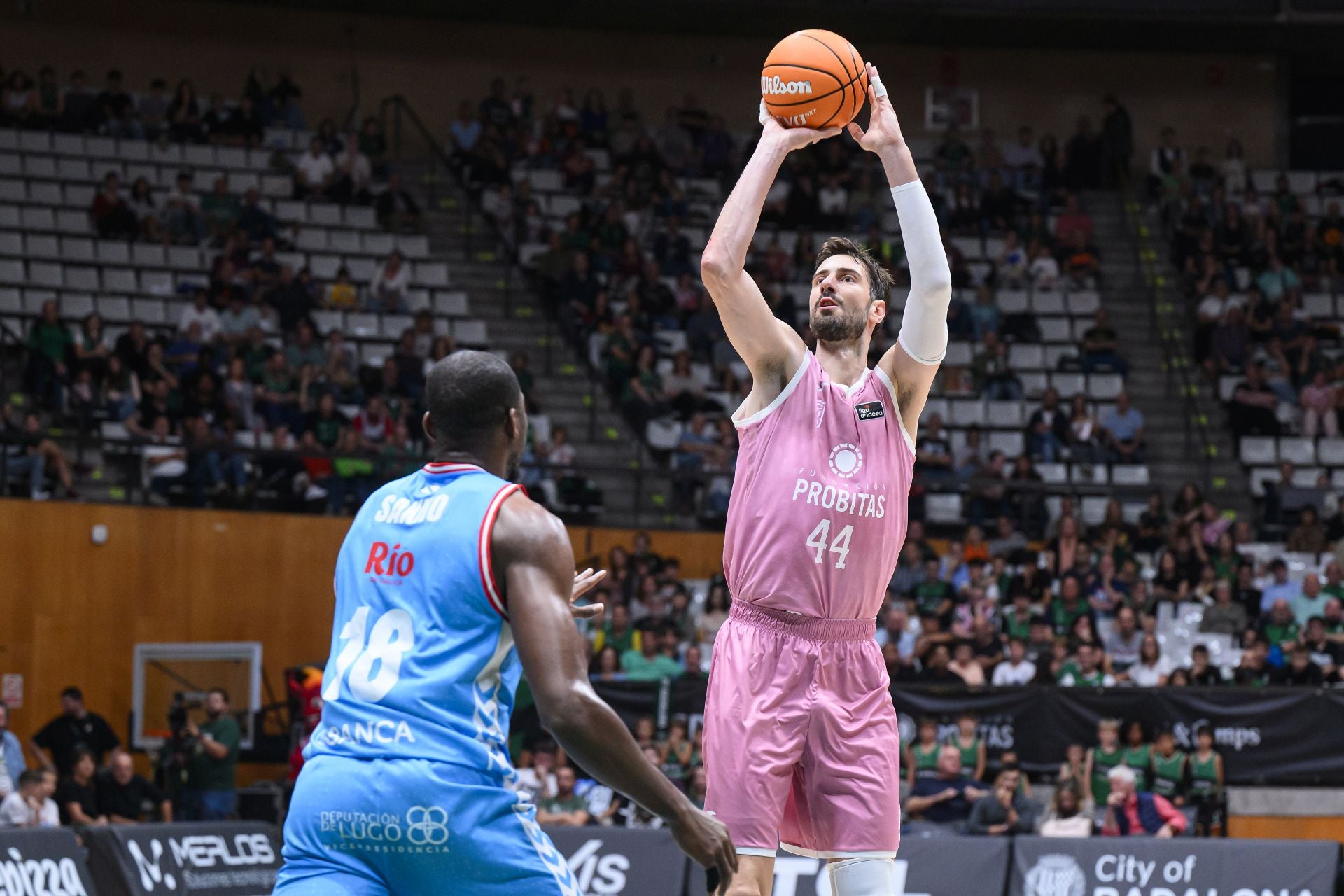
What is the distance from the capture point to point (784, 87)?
5.59 meters

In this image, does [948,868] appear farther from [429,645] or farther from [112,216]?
[112,216]

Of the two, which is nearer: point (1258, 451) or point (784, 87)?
point (784, 87)

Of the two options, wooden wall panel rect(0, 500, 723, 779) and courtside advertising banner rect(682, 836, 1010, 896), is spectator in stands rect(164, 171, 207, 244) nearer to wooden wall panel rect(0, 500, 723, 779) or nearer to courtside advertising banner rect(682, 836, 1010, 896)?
wooden wall panel rect(0, 500, 723, 779)

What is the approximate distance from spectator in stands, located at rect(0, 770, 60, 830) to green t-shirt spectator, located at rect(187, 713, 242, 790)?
1.91m

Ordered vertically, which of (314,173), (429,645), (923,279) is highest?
(314,173)

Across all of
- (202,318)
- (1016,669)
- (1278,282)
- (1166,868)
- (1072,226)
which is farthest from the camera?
(1072,226)

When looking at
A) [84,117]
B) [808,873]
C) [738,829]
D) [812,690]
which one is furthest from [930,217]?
[84,117]

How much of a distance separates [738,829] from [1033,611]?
1231 cm

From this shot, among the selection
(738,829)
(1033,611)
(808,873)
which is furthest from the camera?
(1033,611)

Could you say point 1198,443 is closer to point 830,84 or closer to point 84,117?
point 84,117

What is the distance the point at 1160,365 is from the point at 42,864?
17027 millimetres

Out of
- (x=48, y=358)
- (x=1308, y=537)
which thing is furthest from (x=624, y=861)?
(x=1308, y=537)

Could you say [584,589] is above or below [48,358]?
below

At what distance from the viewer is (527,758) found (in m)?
14.9
